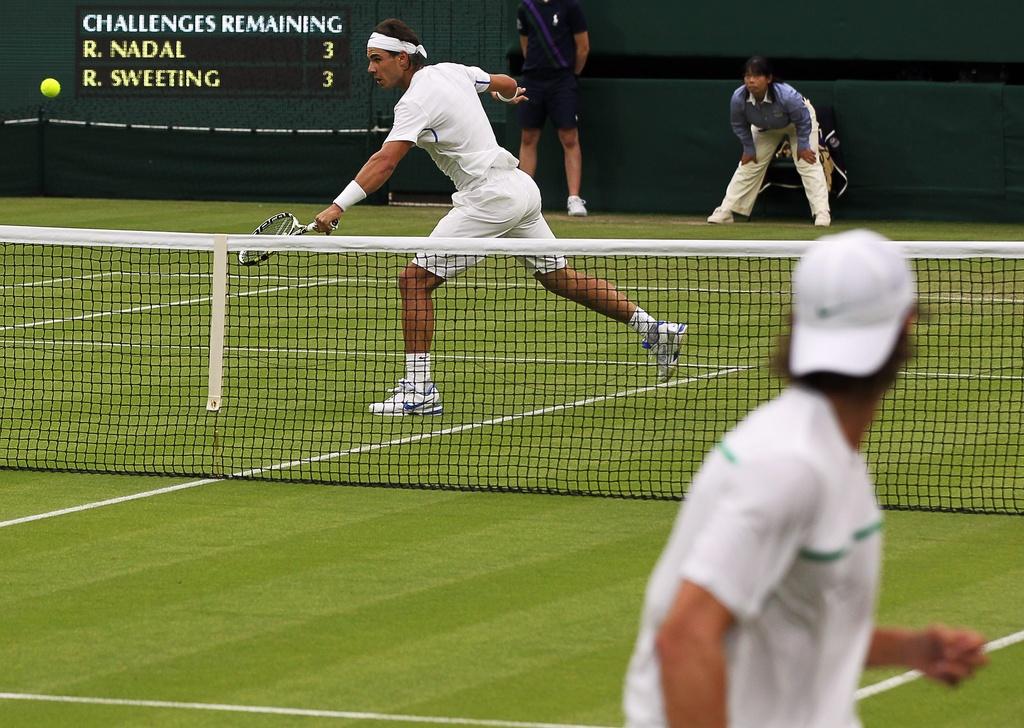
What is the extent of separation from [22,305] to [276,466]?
248 inches

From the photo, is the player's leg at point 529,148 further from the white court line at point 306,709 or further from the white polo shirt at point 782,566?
the white polo shirt at point 782,566

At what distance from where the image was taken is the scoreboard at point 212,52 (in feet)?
79.2

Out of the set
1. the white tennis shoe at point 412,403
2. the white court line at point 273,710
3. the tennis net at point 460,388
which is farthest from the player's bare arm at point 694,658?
the white tennis shoe at point 412,403

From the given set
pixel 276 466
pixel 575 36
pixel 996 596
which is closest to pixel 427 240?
pixel 276 466

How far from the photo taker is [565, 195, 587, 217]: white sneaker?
21.6m

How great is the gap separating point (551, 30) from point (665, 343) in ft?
A: 33.9

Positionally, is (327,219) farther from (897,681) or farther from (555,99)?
(555,99)

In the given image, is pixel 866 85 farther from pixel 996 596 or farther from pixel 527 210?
pixel 996 596

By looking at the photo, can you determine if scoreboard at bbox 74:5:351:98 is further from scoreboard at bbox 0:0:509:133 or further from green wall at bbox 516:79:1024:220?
green wall at bbox 516:79:1024:220

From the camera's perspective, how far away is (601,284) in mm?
11109

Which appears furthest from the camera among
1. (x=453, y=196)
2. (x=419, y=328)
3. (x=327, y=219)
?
(x=453, y=196)

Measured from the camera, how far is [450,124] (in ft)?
35.6

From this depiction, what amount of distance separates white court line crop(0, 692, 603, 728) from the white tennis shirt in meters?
5.21

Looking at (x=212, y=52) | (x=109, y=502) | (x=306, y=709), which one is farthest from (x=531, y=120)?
(x=306, y=709)
